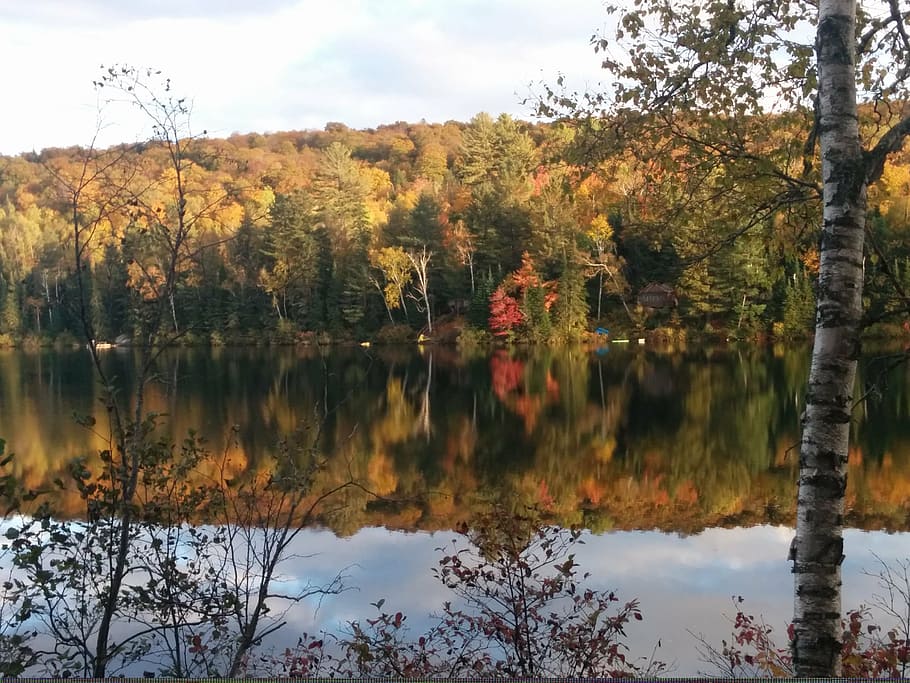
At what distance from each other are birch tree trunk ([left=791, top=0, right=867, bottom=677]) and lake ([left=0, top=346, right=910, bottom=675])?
1.18ft

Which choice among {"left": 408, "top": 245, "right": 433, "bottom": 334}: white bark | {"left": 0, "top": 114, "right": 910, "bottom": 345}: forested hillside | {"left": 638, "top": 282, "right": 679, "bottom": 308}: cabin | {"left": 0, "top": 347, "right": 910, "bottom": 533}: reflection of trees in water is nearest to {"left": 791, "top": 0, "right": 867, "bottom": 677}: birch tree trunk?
{"left": 0, "top": 347, "right": 910, "bottom": 533}: reflection of trees in water

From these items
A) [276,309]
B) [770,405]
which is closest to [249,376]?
[770,405]

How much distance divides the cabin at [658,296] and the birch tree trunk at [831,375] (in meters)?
34.1

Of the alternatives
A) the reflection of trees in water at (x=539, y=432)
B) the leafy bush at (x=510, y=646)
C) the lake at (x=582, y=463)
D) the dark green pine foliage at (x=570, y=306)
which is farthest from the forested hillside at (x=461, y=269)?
the leafy bush at (x=510, y=646)

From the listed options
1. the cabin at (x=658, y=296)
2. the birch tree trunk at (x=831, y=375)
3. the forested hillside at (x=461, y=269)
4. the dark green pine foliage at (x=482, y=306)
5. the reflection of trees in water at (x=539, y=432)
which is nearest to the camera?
the birch tree trunk at (x=831, y=375)

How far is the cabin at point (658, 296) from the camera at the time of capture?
3578 cm

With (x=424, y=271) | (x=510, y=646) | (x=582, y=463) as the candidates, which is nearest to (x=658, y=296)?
(x=424, y=271)

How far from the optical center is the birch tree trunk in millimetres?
2646

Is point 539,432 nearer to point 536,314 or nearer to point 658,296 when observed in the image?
point 536,314

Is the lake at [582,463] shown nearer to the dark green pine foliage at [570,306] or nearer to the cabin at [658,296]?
the cabin at [658,296]

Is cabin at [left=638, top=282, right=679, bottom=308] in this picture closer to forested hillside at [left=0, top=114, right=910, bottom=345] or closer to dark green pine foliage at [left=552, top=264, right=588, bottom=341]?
forested hillside at [left=0, top=114, right=910, bottom=345]

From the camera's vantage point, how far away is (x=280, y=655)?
15.6 feet

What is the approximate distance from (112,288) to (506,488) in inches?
274

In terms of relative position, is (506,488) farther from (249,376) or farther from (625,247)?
(625,247)
